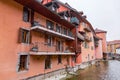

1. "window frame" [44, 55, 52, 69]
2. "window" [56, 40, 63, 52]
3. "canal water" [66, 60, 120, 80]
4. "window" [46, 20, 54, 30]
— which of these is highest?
"window" [46, 20, 54, 30]

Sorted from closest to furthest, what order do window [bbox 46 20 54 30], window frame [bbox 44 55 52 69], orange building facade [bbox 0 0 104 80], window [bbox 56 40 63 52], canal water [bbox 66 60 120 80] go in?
orange building facade [bbox 0 0 104 80]
window frame [bbox 44 55 52 69]
window [bbox 46 20 54 30]
canal water [bbox 66 60 120 80]
window [bbox 56 40 63 52]

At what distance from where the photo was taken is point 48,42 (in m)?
17.6

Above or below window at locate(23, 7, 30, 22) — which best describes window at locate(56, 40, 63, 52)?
below

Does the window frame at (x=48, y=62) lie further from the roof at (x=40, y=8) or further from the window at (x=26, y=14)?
the window at (x=26, y=14)

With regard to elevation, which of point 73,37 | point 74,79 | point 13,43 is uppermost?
point 73,37

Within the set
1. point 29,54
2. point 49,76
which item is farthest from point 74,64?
point 29,54

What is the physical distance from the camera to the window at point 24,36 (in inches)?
500

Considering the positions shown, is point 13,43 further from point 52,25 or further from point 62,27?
point 62,27

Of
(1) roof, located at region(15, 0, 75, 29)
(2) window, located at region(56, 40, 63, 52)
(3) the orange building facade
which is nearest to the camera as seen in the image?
(3) the orange building facade

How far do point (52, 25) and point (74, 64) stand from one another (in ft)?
34.9

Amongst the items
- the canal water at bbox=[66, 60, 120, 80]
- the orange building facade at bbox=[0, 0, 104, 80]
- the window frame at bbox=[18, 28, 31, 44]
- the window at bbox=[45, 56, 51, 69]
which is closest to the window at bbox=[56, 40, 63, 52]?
the orange building facade at bbox=[0, 0, 104, 80]

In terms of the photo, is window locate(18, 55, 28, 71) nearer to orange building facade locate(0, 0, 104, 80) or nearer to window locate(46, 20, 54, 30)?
orange building facade locate(0, 0, 104, 80)

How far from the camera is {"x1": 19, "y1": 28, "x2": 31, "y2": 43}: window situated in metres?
12.7

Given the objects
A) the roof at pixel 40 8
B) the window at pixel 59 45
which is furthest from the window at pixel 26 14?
the window at pixel 59 45
